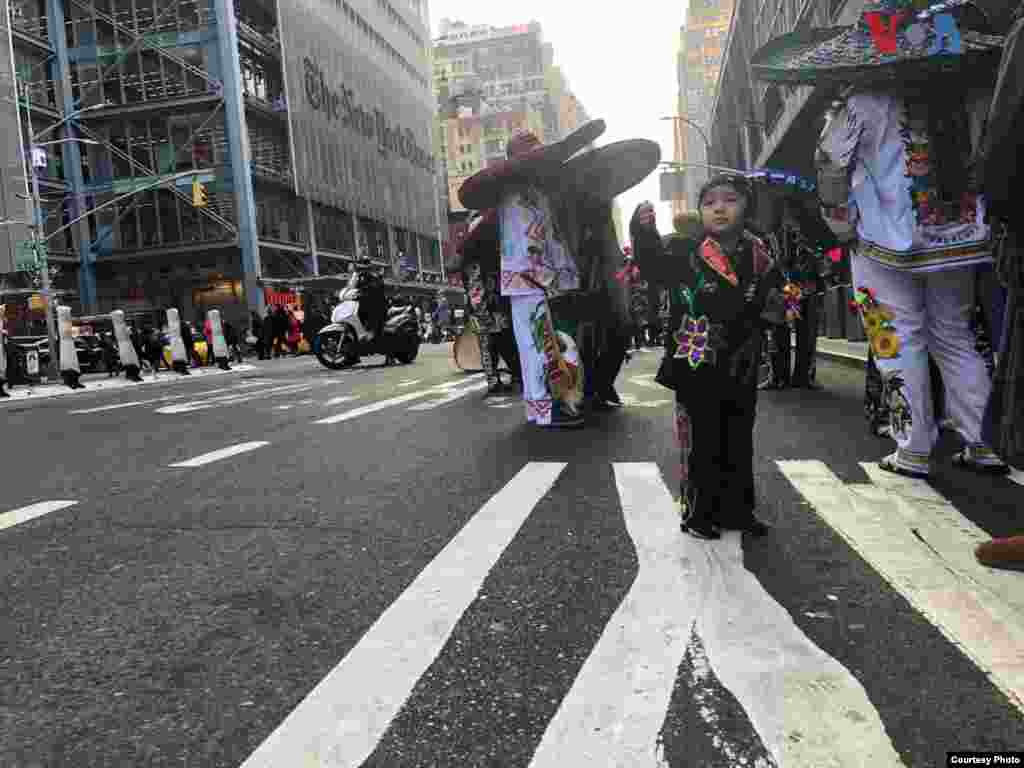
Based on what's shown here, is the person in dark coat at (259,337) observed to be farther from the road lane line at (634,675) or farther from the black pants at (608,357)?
the road lane line at (634,675)

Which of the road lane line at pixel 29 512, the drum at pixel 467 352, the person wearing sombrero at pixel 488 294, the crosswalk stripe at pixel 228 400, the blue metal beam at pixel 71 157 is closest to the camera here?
the road lane line at pixel 29 512

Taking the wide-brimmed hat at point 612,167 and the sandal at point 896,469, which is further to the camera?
the wide-brimmed hat at point 612,167

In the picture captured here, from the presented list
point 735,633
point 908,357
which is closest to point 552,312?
point 908,357

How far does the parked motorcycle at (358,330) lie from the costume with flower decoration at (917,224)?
14.6 metres

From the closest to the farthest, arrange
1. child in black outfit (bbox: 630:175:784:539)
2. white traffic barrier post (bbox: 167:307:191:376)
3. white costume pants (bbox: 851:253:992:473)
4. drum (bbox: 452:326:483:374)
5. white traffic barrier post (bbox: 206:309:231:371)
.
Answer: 1. child in black outfit (bbox: 630:175:784:539)
2. white costume pants (bbox: 851:253:992:473)
3. drum (bbox: 452:326:483:374)
4. white traffic barrier post (bbox: 167:307:191:376)
5. white traffic barrier post (bbox: 206:309:231:371)

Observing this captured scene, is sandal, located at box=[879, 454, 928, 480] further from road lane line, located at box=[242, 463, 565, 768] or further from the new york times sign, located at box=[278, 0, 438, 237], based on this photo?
the new york times sign, located at box=[278, 0, 438, 237]

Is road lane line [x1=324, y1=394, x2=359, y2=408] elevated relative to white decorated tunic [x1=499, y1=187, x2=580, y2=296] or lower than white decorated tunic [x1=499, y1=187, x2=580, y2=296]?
lower

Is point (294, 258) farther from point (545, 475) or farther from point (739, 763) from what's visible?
point (739, 763)

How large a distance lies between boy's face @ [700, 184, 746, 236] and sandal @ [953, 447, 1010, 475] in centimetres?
176

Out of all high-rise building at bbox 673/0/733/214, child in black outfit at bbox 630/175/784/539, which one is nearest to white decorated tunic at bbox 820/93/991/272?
child in black outfit at bbox 630/175/784/539

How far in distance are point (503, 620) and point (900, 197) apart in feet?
9.45

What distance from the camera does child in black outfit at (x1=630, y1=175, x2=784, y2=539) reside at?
3457 millimetres

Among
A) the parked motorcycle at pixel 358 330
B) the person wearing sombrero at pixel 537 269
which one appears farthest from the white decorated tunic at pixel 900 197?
the parked motorcycle at pixel 358 330

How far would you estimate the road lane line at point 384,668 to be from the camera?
1854 mm
